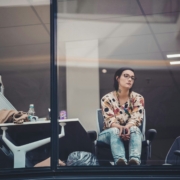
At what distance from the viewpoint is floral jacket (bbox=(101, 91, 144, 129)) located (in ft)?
15.9

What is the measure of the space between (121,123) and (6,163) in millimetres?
1205

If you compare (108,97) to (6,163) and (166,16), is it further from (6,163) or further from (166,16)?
(166,16)

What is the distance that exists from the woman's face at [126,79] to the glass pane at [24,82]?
779 mm

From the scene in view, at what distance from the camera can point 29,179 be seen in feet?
14.5

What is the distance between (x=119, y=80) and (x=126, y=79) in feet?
0.26

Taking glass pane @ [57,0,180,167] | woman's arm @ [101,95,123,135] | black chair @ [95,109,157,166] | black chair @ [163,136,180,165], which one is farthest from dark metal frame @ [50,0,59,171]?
black chair @ [163,136,180,165]

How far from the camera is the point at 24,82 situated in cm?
623

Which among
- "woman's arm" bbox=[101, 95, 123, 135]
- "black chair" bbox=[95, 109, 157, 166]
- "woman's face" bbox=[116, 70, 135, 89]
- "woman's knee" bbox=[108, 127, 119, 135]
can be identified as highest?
"woman's face" bbox=[116, 70, 135, 89]

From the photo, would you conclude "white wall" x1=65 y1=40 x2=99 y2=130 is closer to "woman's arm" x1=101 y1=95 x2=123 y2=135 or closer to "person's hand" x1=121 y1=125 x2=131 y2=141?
"woman's arm" x1=101 y1=95 x2=123 y2=135

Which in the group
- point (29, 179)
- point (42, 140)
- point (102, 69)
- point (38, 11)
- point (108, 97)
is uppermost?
point (38, 11)

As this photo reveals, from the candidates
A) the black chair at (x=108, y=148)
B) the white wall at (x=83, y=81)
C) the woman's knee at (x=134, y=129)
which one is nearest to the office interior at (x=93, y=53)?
the white wall at (x=83, y=81)

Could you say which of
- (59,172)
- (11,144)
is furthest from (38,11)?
(59,172)

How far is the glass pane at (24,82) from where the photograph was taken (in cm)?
484

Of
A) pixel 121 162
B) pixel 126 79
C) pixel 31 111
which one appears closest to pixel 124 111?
pixel 126 79
